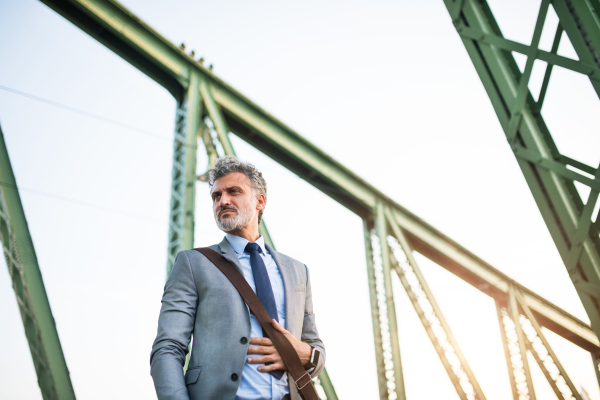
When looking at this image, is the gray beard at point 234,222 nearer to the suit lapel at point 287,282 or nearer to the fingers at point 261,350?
the suit lapel at point 287,282

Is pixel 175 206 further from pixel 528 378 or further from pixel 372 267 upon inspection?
pixel 528 378

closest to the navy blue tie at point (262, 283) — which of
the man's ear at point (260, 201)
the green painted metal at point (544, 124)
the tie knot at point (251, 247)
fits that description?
the tie knot at point (251, 247)

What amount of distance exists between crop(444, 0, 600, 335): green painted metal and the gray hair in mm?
1337

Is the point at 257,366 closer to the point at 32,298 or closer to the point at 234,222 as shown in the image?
the point at 234,222

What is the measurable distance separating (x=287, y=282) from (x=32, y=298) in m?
2.29

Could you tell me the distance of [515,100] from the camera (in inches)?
93.7

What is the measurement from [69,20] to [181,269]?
4.52m

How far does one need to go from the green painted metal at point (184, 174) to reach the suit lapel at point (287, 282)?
228 cm

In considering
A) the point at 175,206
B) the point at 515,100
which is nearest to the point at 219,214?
the point at 515,100

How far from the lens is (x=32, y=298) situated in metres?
3.38

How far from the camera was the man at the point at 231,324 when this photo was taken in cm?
170

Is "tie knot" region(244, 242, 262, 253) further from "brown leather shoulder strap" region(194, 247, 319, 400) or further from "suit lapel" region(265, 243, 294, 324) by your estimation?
"brown leather shoulder strap" region(194, 247, 319, 400)

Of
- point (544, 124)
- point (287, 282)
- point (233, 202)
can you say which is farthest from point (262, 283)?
point (544, 124)

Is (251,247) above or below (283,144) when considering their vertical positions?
below
